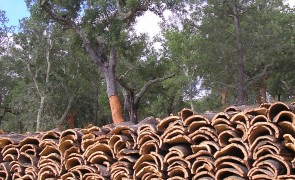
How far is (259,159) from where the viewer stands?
3.09 m

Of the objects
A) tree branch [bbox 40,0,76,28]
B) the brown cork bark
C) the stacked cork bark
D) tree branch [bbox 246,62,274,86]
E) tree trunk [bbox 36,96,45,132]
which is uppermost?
tree branch [bbox 40,0,76,28]

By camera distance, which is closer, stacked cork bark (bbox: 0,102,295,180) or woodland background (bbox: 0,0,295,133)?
stacked cork bark (bbox: 0,102,295,180)

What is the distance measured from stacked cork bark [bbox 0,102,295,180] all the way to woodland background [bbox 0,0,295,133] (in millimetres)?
16303

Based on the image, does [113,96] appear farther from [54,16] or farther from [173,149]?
[173,149]

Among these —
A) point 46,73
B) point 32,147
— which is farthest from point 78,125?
point 32,147

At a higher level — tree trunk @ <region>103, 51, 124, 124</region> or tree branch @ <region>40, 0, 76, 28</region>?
tree branch @ <region>40, 0, 76, 28</region>

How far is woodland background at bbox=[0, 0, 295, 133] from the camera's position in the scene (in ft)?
70.5

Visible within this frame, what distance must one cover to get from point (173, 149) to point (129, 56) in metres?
21.4

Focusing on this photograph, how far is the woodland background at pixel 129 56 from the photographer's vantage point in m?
21.5

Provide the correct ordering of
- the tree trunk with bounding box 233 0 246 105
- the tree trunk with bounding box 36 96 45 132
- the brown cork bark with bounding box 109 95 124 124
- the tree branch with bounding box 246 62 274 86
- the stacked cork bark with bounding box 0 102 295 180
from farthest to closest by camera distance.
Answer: the tree branch with bounding box 246 62 274 86 < the tree trunk with bounding box 36 96 45 132 < the tree trunk with bounding box 233 0 246 105 < the brown cork bark with bounding box 109 95 124 124 < the stacked cork bark with bounding box 0 102 295 180

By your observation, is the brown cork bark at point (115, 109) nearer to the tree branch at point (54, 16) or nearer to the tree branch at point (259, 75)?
the tree branch at point (54, 16)

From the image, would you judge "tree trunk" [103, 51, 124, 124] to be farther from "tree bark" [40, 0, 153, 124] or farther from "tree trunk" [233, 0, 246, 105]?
"tree trunk" [233, 0, 246, 105]

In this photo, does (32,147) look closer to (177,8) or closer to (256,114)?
(256,114)

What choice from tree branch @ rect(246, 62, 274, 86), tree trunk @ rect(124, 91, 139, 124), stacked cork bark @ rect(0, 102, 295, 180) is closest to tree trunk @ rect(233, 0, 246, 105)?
tree trunk @ rect(124, 91, 139, 124)
